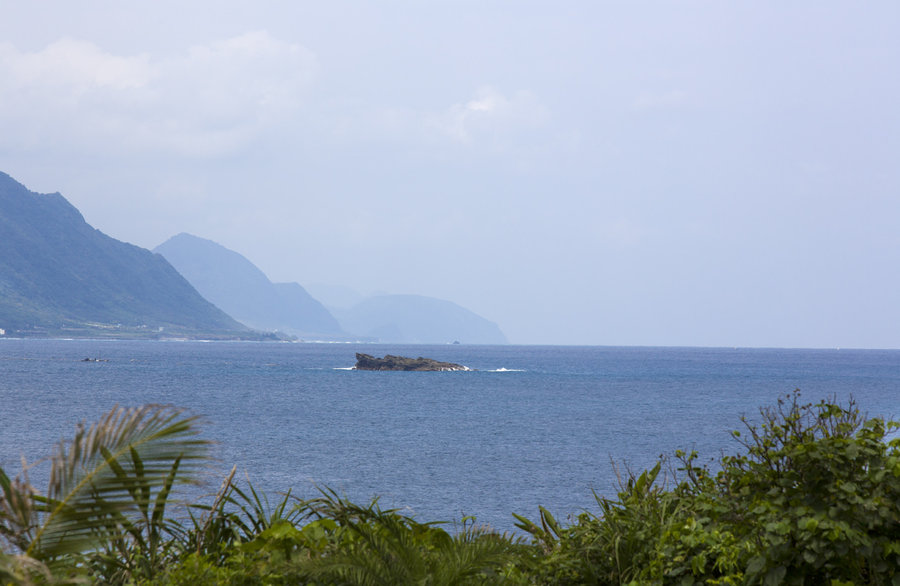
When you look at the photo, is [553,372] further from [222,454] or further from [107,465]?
[107,465]

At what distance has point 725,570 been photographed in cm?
454

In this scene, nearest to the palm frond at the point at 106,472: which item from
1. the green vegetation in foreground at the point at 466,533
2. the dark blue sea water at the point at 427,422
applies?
the green vegetation in foreground at the point at 466,533

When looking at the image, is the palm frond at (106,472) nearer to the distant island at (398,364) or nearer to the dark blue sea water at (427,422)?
the dark blue sea water at (427,422)

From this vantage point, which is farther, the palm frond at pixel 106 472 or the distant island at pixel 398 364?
the distant island at pixel 398 364

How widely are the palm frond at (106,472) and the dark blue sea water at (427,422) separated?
0.85 feet

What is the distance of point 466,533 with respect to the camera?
532cm

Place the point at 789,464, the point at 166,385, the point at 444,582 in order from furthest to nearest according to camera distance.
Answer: the point at 166,385 → the point at 789,464 → the point at 444,582

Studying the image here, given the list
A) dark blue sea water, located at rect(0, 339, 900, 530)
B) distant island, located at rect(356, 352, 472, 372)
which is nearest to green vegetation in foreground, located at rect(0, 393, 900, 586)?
dark blue sea water, located at rect(0, 339, 900, 530)

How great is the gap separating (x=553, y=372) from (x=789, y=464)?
127 metres

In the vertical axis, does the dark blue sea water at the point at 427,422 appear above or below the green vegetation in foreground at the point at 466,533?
below

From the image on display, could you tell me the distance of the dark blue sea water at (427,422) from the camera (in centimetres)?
3244

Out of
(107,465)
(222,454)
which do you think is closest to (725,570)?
(107,465)

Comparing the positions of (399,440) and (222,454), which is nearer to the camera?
(222,454)

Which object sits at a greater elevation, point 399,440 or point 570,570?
point 570,570
